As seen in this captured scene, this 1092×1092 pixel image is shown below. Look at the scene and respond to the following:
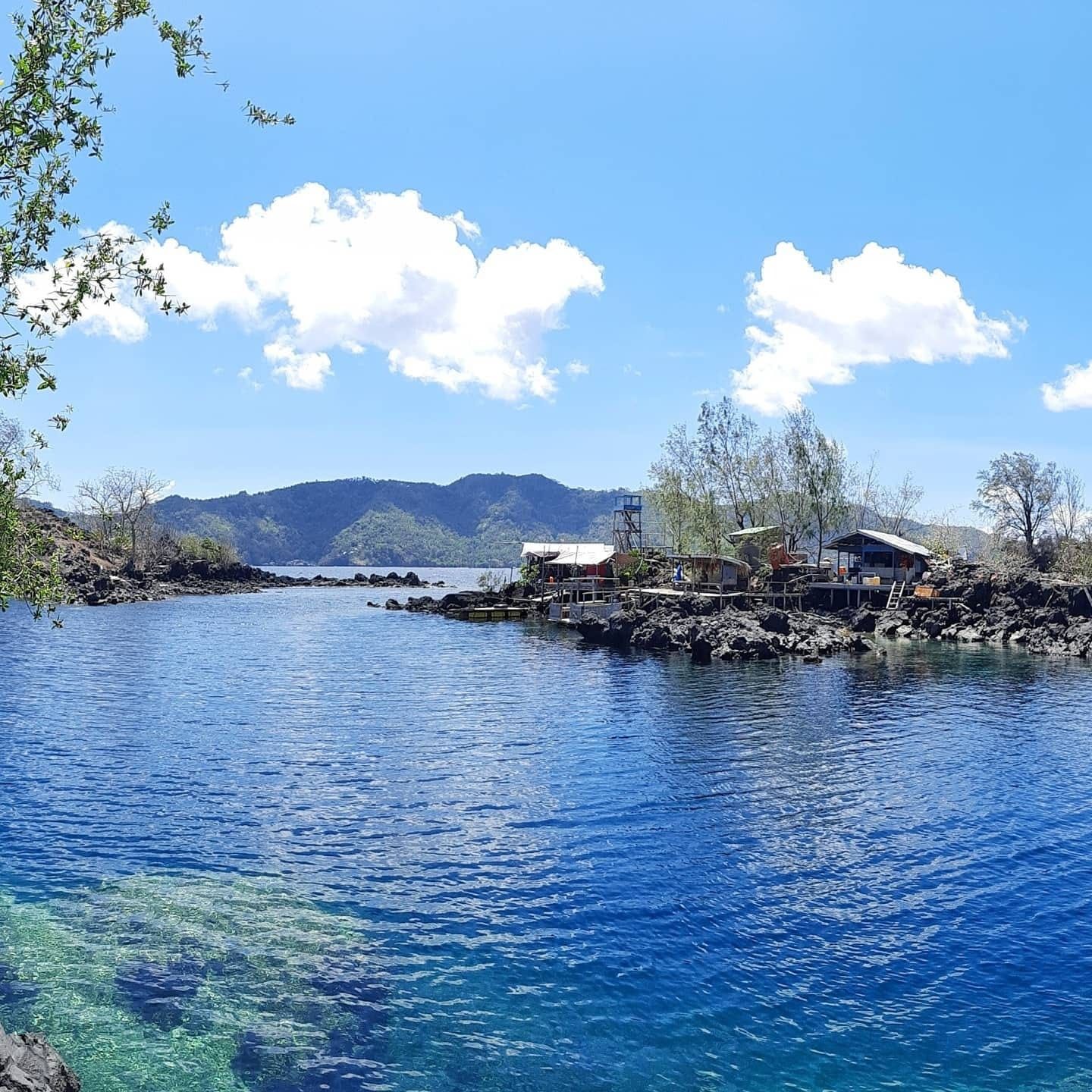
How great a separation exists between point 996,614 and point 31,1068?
80078 millimetres

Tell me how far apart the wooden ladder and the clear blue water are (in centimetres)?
4485

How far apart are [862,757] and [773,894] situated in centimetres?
1437

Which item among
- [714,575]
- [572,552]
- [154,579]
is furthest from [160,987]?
[154,579]

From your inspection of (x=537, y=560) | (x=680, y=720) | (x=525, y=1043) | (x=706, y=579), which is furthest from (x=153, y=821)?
(x=537, y=560)

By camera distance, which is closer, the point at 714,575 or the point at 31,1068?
the point at 31,1068

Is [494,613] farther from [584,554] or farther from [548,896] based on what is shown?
[548,896]

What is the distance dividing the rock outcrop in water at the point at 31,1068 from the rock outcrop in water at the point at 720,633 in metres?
50.9

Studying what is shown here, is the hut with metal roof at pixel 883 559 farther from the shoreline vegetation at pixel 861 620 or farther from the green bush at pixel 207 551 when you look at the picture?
the green bush at pixel 207 551

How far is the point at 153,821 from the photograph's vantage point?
77.7 ft

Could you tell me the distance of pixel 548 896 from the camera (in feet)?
63.4

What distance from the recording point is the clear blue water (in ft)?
44.5

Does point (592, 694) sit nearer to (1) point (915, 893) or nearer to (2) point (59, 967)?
(1) point (915, 893)

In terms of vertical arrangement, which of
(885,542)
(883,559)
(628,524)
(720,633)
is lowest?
(720,633)

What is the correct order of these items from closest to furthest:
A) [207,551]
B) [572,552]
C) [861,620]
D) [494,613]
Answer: [861,620]
[494,613]
[572,552]
[207,551]
